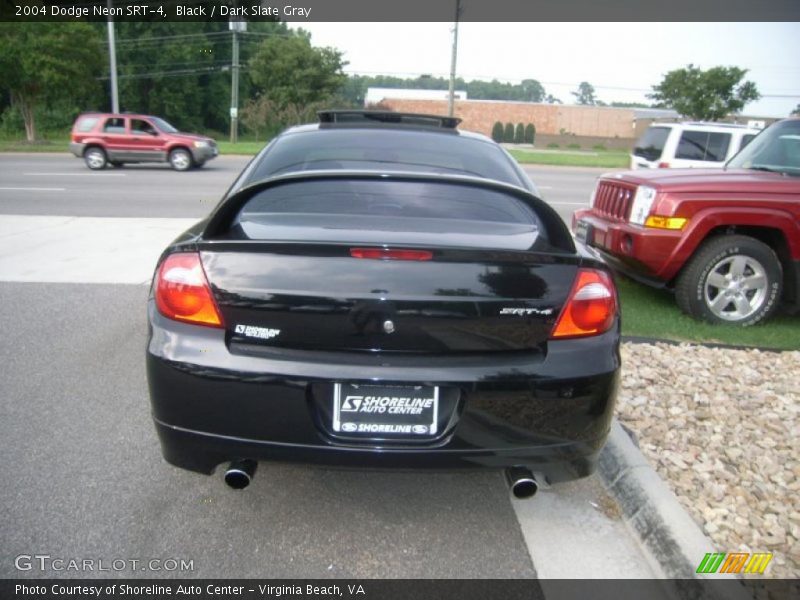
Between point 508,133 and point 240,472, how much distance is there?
203ft

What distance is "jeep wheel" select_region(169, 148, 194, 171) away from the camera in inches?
786

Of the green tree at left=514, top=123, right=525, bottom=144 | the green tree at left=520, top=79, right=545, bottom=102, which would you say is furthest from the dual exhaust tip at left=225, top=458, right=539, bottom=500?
the green tree at left=520, top=79, right=545, bottom=102

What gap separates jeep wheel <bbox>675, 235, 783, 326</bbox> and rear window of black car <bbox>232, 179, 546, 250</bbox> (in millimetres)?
2899

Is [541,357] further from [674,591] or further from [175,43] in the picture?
[175,43]

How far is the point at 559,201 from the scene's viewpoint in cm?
1440

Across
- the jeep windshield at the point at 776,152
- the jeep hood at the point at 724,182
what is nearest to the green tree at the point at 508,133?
the jeep windshield at the point at 776,152

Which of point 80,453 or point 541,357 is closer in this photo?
point 541,357

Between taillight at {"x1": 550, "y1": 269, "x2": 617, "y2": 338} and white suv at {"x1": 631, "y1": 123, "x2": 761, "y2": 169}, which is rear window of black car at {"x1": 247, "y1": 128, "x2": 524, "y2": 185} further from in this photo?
white suv at {"x1": 631, "y1": 123, "x2": 761, "y2": 169}

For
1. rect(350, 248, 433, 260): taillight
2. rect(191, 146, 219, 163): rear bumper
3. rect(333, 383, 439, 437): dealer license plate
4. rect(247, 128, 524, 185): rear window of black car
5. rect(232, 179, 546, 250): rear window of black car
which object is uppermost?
rect(247, 128, 524, 185): rear window of black car

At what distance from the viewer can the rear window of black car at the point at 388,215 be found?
7.95ft

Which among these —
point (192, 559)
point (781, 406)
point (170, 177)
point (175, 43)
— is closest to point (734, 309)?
point (781, 406)

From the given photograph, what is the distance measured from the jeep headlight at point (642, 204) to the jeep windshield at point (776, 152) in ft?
4.26

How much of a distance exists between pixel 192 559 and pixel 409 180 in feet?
5.71

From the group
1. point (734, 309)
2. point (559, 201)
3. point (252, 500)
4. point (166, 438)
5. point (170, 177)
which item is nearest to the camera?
point (166, 438)
